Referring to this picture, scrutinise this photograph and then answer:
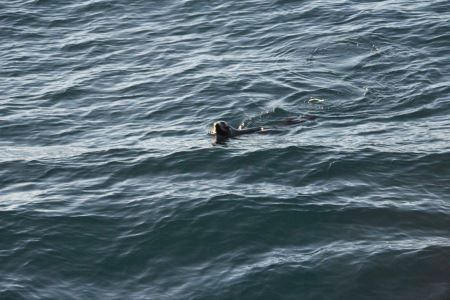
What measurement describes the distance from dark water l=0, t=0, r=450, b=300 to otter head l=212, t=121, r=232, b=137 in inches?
14.7

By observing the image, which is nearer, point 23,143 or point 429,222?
point 429,222

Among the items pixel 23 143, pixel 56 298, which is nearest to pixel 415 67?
pixel 23 143

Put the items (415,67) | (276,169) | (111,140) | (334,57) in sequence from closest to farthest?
1. (276,169)
2. (111,140)
3. (415,67)
4. (334,57)

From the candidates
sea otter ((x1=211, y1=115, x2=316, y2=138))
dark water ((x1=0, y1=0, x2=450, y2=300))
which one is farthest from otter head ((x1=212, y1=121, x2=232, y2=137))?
dark water ((x1=0, y1=0, x2=450, y2=300))

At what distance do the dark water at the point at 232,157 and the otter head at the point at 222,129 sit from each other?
0.37m

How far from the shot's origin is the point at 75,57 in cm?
2730

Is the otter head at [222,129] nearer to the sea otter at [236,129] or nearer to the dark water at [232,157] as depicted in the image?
the sea otter at [236,129]

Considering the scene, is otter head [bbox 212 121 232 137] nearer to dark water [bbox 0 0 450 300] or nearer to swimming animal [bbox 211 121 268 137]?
swimming animal [bbox 211 121 268 137]

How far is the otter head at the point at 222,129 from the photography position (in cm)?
1945

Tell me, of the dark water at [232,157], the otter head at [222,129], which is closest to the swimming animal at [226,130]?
the otter head at [222,129]

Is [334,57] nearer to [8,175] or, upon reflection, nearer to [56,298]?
[8,175]

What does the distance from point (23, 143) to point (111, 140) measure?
7.78 ft

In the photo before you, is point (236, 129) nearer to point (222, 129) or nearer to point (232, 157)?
point (222, 129)

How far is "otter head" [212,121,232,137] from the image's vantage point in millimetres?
19453
